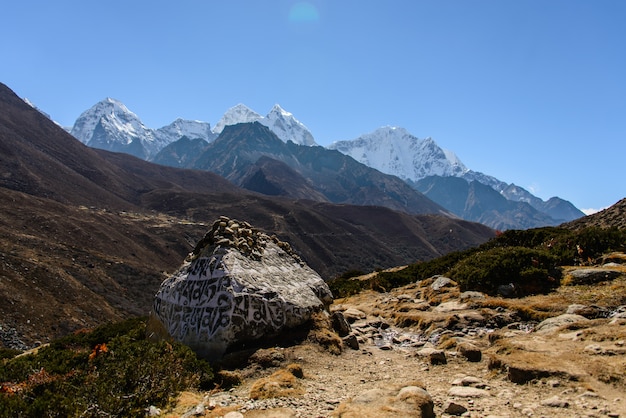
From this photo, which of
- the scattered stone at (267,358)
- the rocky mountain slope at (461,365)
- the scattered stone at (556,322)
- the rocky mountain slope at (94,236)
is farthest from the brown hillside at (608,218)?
the rocky mountain slope at (94,236)

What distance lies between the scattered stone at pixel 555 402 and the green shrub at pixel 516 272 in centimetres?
862

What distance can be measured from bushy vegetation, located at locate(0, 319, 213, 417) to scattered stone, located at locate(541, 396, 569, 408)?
5.83 m

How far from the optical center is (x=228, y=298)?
973cm

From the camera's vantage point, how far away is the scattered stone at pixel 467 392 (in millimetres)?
6418

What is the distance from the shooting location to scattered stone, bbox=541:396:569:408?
560 centimetres

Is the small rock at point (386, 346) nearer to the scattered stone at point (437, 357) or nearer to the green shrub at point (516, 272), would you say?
the scattered stone at point (437, 357)

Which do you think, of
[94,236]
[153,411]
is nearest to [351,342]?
[153,411]

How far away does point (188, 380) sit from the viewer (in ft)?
25.7

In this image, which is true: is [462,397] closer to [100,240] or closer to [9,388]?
[9,388]

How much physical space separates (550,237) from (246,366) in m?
18.7

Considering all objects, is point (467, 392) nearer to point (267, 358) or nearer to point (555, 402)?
point (555, 402)

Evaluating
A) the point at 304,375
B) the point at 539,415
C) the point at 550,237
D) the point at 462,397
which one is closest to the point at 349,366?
the point at 304,375

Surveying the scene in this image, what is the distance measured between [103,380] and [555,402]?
23.1 ft

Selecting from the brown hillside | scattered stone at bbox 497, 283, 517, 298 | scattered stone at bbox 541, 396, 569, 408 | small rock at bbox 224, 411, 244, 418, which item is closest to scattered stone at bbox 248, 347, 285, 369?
small rock at bbox 224, 411, 244, 418
